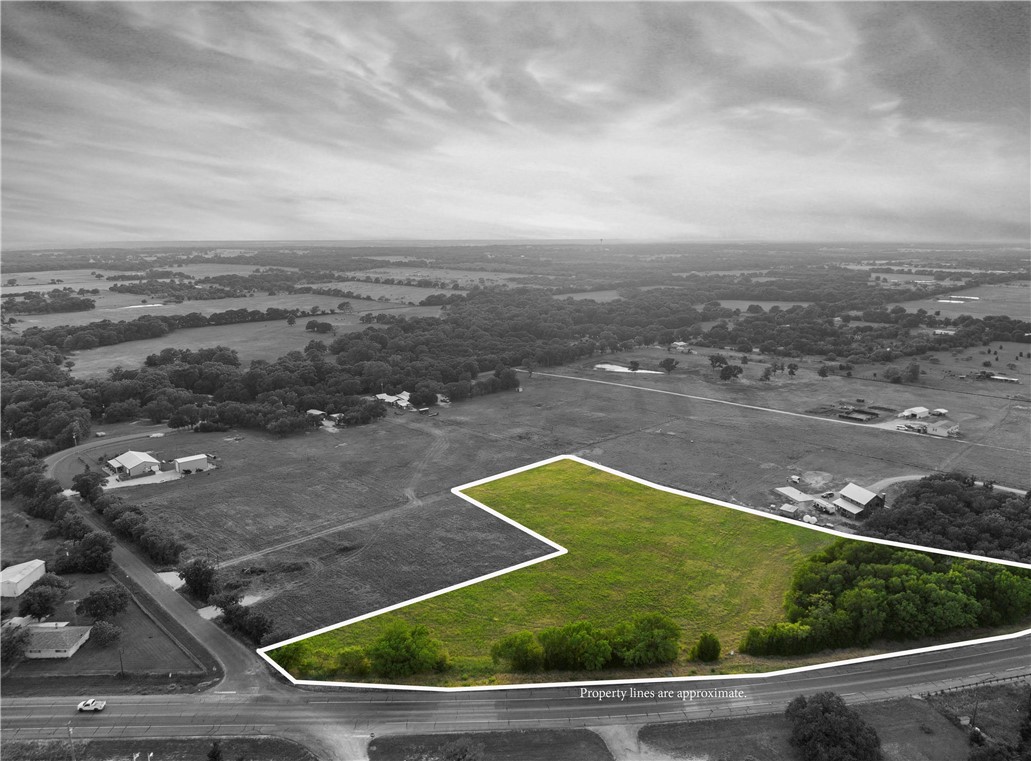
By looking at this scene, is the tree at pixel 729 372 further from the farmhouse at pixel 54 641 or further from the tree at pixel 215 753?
the farmhouse at pixel 54 641

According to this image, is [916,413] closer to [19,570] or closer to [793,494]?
[793,494]

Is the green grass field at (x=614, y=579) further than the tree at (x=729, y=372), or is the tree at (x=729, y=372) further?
the tree at (x=729, y=372)

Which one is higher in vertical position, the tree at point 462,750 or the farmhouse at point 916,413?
the farmhouse at point 916,413

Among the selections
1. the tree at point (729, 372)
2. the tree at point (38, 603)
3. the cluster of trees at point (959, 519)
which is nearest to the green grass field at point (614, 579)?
the cluster of trees at point (959, 519)

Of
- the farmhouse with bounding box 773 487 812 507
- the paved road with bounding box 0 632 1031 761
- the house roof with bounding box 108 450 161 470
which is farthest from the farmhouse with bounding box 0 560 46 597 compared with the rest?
the farmhouse with bounding box 773 487 812 507

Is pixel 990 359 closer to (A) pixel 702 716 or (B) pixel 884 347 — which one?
(B) pixel 884 347

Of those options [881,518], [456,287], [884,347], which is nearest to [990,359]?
[884,347]

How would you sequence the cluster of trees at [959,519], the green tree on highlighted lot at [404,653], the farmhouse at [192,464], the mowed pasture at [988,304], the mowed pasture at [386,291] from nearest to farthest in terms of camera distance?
the green tree on highlighted lot at [404,653] < the cluster of trees at [959,519] < the farmhouse at [192,464] < the mowed pasture at [988,304] < the mowed pasture at [386,291]
